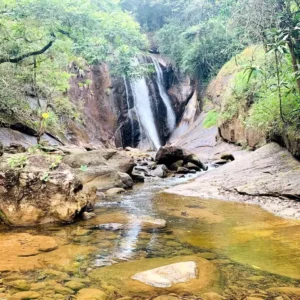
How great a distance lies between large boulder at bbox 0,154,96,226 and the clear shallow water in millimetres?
304

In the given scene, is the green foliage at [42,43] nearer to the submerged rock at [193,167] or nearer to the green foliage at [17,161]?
the green foliage at [17,161]

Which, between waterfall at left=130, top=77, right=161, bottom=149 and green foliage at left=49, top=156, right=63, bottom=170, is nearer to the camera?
green foliage at left=49, top=156, right=63, bottom=170

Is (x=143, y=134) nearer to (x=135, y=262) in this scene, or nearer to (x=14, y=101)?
(x=14, y=101)

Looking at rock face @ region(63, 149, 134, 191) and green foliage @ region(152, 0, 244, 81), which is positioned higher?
green foliage @ region(152, 0, 244, 81)

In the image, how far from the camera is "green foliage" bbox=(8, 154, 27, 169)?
19.4 ft

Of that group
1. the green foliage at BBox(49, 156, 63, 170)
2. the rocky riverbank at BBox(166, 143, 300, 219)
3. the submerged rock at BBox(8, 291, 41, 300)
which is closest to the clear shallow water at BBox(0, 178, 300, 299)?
the submerged rock at BBox(8, 291, 41, 300)

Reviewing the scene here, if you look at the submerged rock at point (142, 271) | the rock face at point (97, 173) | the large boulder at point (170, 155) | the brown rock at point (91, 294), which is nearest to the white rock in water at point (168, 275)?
the submerged rock at point (142, 271)

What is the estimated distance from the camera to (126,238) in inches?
197

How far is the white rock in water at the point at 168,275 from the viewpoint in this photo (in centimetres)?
335

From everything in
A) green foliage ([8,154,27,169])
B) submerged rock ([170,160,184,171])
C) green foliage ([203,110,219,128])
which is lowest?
submerged rock ([170,160,184,171])

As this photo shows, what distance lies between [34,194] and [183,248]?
272 centimetres

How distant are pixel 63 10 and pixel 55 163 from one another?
596cm

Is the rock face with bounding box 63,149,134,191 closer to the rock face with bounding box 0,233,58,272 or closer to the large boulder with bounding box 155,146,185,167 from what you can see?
the rock face with bounding box 0,233,58,272

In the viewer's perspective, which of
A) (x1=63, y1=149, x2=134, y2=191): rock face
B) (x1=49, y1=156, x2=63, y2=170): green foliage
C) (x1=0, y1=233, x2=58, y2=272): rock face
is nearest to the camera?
(x1=0, y1=233, x2=58, y2=272): rock face
